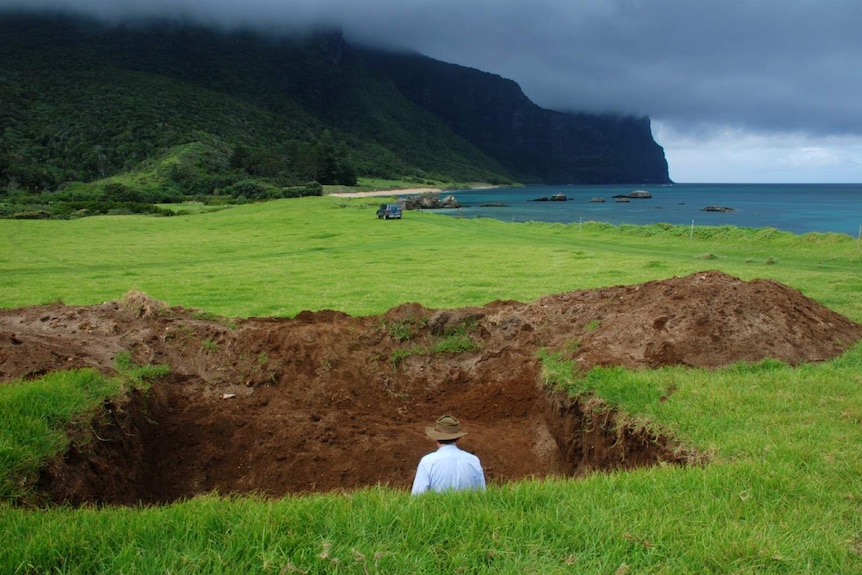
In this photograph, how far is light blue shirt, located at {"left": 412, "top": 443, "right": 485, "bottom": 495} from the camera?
241 inches

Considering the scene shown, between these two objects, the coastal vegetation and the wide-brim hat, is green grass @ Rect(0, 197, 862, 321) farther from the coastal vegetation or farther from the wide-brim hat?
the coastal vegetation

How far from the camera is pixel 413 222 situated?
5734 centimetres

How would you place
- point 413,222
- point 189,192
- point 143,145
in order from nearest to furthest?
point 413,222
point 189,192
point 143,145

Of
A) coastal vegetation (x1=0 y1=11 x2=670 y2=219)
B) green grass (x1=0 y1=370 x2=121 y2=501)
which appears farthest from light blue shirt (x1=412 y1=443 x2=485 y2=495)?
coastal vegetation (x1=0 y1=11 x2=670 y2=219)

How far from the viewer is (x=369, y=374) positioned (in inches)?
478

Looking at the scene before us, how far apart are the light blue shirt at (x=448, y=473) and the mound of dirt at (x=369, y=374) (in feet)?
8.41

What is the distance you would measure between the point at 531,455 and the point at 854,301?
463 inches

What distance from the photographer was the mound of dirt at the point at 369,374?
8.81m

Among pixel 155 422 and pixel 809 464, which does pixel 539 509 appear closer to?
pixel 809 464

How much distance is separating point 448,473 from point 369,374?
616 cm

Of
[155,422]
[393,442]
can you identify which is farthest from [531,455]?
[155,422]

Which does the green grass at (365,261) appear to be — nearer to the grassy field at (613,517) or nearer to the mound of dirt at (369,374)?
the mound of dirt at (369,374)

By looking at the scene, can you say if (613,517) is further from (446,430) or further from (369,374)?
(369,374)

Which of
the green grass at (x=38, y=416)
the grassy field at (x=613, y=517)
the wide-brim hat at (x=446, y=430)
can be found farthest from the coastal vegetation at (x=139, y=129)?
the grassy field at (x=613, y=517)
